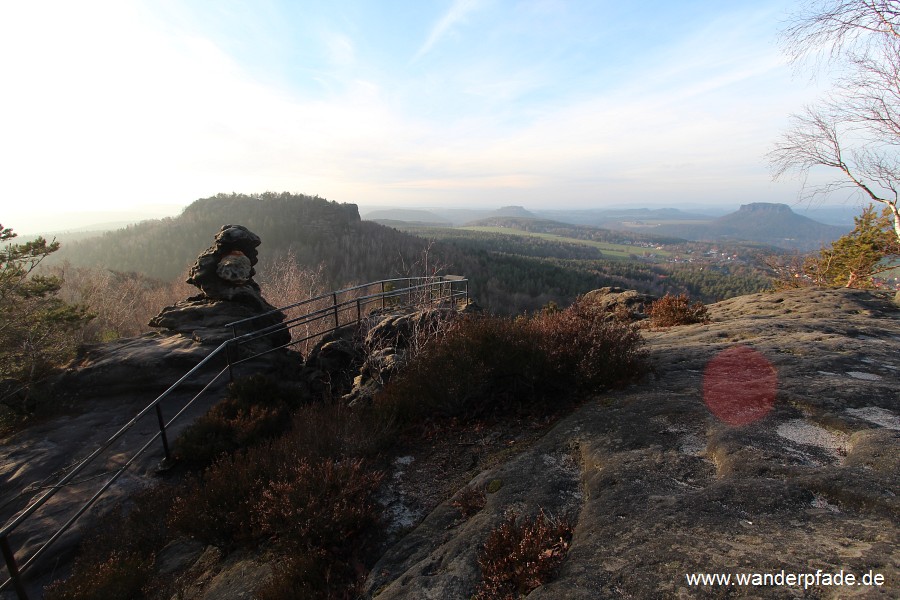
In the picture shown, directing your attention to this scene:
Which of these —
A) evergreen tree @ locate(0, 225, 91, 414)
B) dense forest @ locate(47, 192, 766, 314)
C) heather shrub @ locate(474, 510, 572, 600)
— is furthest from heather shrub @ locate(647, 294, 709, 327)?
dense forest @ locate(47, 192, 766, 314)

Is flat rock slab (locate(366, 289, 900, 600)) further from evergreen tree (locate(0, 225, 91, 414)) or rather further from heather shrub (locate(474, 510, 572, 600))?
evergreen tree (locate(0, 225, 91, 414))

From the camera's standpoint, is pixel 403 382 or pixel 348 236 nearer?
pixel 403 382

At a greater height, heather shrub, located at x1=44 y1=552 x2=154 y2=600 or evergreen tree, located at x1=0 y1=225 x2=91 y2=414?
evergreen tree, located at x1=0 y1=225 x2=91 y2=414

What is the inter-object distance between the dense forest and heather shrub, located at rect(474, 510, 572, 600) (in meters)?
44.8

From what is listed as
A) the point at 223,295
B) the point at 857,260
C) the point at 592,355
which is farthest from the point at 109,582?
the point at 857,260

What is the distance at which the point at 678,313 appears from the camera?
9219 mm

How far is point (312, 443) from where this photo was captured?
4.38 metres

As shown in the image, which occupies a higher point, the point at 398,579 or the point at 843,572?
the point at 843,572

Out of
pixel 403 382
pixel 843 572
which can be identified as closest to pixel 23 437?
pixel 403 382

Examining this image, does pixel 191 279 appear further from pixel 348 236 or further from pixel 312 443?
pixel 348 236

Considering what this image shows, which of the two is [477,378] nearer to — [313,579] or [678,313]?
[313,579]

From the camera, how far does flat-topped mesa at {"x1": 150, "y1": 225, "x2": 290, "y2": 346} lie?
940cm

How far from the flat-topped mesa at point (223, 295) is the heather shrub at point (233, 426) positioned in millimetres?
3313

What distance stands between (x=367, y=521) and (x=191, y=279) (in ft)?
30.5
